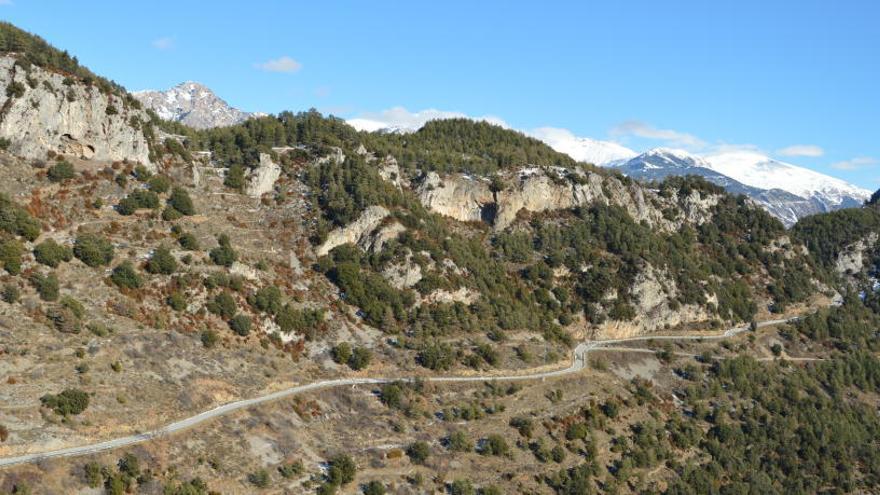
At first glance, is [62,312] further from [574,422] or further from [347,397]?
[574,422]

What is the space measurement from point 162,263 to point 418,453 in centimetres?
3692

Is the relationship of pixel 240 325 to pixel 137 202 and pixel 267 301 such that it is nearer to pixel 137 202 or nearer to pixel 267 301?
pixel 267 301

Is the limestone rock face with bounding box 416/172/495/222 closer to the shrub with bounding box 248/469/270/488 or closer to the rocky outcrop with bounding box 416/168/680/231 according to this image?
the rocky outcrop with bounding box 416/168/680/231

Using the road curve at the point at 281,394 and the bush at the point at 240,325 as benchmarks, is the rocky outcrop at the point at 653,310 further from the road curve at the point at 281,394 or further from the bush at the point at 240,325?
the bush at the point at 240,325

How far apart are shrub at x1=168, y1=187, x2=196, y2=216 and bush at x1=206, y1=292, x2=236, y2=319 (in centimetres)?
1908

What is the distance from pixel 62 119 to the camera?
100562 mm

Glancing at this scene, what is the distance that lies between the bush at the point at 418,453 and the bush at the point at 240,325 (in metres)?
23.7

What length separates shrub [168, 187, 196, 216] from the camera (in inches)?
3981

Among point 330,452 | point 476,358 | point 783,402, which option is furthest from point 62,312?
point 783,402

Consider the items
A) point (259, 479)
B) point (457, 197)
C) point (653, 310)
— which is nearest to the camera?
point (259, 479)

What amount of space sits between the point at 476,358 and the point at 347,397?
21806mm

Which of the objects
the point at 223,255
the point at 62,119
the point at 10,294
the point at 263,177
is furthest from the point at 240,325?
the point at 62,119

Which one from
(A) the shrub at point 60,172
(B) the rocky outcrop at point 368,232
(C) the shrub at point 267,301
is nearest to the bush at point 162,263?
(C) the shrub at point 267,301

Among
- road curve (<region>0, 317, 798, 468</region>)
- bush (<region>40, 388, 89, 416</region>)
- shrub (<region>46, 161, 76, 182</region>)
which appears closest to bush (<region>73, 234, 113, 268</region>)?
shrub (<region>46, 161, 76, 182</region>)
